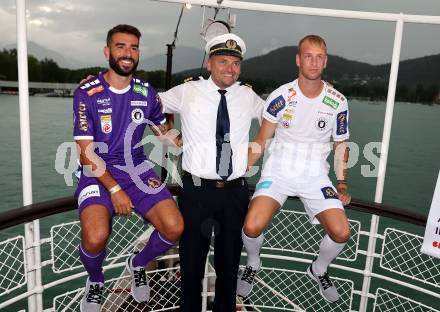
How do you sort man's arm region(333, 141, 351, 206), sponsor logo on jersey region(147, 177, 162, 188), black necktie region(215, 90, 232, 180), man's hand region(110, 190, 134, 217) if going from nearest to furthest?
1. man's hand region(110, 190, 134, 217)
2. sponsor logo on jersey region(147, 177, 162, 188)
3. black necktie region(215, 90, 232, 180)
4. man's arm region(333, 141, 351, 206)

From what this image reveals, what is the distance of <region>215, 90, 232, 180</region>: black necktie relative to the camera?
2.92 m

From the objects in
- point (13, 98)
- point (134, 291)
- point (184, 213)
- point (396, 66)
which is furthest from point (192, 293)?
point (13, 98)

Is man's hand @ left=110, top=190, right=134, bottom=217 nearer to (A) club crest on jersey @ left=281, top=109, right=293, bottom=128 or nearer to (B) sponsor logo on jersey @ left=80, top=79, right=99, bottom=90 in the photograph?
(B) sponsor logo on jersey @ left=80, top=79, right=99, bottom=90

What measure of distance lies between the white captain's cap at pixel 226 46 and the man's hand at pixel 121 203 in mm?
1270

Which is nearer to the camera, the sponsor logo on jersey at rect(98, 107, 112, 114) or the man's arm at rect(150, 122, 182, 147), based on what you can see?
the sponsor logo on jersey at rect(98, 107, 112, 114)

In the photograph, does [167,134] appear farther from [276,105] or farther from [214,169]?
[276,105]

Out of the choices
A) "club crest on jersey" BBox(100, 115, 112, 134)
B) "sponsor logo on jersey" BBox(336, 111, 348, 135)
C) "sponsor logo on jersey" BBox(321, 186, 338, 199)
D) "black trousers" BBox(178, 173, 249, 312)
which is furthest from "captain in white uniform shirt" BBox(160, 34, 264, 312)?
"sponsor logo on jersey" BBox(336, 111, 348, 135)

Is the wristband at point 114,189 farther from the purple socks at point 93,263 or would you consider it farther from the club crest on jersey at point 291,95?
the club crest on jersey at point 291,95

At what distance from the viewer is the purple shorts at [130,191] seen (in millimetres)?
2635

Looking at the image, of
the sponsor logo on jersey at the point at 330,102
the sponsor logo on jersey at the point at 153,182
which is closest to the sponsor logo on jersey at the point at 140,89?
the sponsor logo on jersey at the point at 153,182

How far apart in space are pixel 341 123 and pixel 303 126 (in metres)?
0.32

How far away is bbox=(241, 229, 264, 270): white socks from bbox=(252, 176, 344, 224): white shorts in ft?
1.07

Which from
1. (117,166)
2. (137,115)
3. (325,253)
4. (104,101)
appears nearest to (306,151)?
(325,253)

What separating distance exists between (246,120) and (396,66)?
51.1 inches
